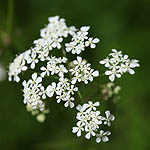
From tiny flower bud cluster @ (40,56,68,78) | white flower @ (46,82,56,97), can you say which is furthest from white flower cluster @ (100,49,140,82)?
white flower @ (46,82,56,97)

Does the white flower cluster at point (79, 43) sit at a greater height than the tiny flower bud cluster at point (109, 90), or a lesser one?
greater

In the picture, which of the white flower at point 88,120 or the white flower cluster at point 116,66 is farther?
the white flower cluster at point 116,66

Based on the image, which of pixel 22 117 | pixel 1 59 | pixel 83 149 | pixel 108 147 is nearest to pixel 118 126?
pixel 108 147

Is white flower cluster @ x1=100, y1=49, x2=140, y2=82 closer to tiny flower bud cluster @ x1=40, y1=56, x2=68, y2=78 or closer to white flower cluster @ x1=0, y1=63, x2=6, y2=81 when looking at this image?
tiny flower bud cluster @ x1=40, y1=56, x2=68, y2=78

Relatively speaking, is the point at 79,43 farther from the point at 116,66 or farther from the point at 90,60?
the point at 90,60

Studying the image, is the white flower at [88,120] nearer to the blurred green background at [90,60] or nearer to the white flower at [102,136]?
the white flower at [102,136]

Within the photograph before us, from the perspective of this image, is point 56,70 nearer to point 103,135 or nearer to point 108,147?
point 103,135

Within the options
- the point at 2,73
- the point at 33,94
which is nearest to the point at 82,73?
the point at 33,94

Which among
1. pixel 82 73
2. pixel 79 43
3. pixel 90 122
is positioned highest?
pixel 79 43

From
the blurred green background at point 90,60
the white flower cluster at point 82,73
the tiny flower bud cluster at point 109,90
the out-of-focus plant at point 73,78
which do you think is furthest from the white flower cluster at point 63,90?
the blurred green background at point 90,60
